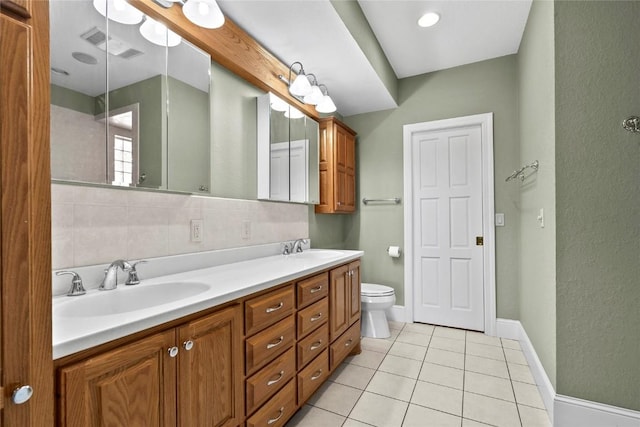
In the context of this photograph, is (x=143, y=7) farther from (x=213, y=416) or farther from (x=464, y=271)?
(x=464, y=271)

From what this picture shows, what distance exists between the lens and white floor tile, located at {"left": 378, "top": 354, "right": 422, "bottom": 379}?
216 cm

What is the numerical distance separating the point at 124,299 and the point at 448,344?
2.51 metres

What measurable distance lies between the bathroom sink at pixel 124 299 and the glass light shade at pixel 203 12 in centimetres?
125

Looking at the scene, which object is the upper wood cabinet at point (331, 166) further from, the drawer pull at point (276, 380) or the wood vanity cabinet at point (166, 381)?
the wood vanity cabinet at point (166, 381)

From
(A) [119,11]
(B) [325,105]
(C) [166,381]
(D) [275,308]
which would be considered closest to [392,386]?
(D) [275,308]

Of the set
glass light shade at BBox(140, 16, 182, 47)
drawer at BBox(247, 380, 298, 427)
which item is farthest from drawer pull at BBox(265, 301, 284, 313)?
glass light shade at BBox(140, 16, 182, 47)

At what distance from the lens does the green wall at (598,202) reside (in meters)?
1.47

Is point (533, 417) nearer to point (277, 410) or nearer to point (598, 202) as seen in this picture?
point (598, 202)

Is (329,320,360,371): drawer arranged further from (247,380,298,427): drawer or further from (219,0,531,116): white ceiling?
(219,0,531,116): white ceiling

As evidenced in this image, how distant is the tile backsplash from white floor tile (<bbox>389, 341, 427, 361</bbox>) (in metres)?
1.45

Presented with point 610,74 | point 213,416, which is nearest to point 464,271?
point 610,74

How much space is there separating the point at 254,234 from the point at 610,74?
6.99 feet

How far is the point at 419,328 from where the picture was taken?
10.0ft

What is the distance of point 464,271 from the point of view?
3012 mm
